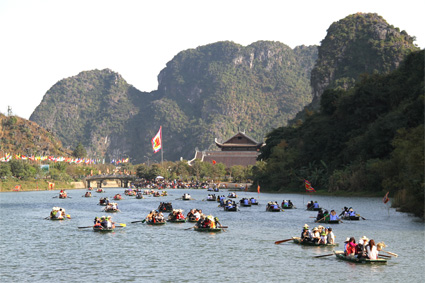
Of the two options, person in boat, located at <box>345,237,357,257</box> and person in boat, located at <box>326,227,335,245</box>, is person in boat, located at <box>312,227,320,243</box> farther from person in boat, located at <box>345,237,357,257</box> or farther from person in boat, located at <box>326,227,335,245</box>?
person in boat, located at <box>345,237,357,257</box>

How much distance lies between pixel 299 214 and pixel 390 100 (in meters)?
49.4

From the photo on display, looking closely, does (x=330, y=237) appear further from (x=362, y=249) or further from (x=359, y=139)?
(x=359, y=139)

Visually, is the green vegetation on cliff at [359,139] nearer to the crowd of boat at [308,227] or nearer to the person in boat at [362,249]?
the crowd of boat at [308,227]

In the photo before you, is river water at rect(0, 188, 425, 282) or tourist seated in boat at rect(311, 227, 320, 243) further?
tourist seated in boat at rect(311, 227, 320, 243)

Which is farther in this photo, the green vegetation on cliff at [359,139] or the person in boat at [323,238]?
the green vegetation on cliff at [359,139]

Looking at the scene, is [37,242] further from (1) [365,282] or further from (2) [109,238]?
(1) [365,282]

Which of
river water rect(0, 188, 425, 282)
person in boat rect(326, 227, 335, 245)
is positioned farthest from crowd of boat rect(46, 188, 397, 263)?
river water rect(0, 188, 425, 282)

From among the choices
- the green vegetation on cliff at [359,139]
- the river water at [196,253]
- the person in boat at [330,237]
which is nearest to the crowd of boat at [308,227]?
the person in boat at [330,237]

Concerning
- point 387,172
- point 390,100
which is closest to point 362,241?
point 387,172

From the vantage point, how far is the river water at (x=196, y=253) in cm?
3712

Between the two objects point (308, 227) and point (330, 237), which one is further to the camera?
point (308, 227)

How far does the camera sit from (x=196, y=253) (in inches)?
1801

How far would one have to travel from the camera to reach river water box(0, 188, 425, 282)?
37125mm

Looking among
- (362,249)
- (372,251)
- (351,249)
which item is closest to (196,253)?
(351,249)
